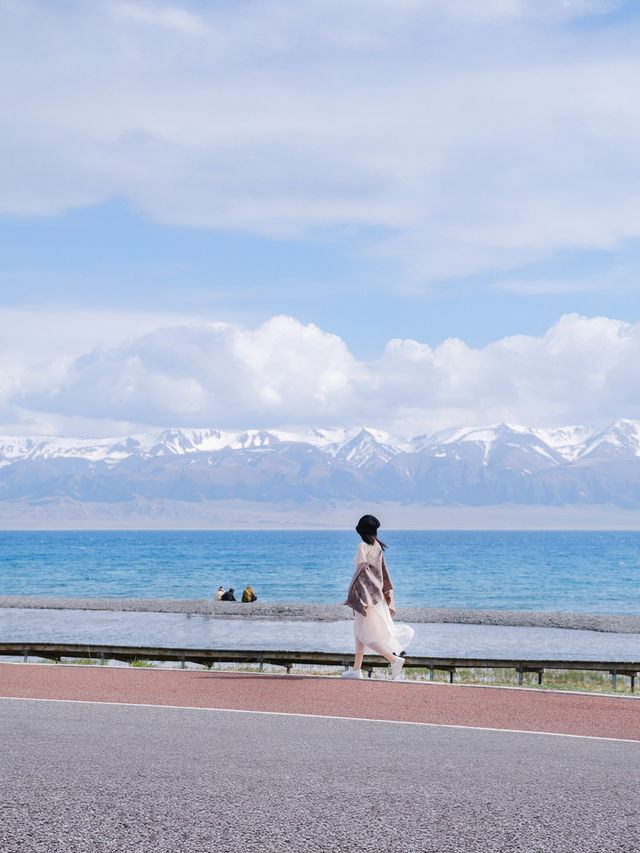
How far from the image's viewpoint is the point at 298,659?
56.8 ft

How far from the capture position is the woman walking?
45.7 ft

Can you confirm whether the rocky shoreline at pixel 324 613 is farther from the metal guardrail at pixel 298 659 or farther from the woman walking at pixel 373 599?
the woman walking at pixel 373 599

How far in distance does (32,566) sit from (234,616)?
6403 cm

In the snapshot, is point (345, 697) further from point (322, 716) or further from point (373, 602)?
point (373, 602)

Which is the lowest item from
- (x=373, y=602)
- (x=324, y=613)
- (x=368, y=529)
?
(x=324, y=613)

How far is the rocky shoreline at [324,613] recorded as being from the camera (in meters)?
46.0

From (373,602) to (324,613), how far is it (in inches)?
1446

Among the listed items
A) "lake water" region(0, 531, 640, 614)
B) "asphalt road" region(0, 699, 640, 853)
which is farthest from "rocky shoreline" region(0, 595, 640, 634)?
"asphalt road" region(0, 699, 640, 853)

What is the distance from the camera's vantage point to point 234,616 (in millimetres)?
46844

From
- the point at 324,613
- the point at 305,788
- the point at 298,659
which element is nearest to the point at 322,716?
the point at 305,788

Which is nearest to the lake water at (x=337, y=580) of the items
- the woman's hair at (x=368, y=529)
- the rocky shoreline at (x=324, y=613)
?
the rocky shoreline at (x=324, y=613)

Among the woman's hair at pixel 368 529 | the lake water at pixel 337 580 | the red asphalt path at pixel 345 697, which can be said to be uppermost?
the woman's hair at pixel 368 529

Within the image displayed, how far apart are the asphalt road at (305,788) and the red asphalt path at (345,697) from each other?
103cm

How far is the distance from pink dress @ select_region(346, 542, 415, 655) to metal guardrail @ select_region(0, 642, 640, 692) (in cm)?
208
